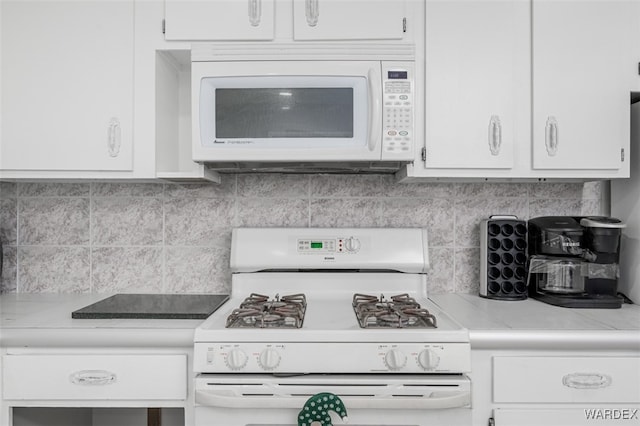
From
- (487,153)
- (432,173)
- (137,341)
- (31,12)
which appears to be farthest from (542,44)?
(31,12)

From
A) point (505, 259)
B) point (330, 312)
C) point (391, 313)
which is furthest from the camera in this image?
point (505, 259)

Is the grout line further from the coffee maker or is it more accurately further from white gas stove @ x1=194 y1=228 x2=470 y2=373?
the coffee maker

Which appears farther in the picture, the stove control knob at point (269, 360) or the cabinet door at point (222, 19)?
the cabinet door at point (222, 19)

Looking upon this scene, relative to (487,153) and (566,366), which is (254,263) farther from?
(566,366)

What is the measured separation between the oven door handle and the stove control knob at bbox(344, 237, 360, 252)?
2.22 feet

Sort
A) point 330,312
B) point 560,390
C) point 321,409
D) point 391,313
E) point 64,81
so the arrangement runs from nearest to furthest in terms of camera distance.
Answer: point 321,409, point 560,390, point 391,313, point 330,312, point 64,81

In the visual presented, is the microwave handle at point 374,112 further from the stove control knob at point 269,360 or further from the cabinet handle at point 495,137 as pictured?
the stove control knob at point 269,360

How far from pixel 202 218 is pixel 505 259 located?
1.33 m

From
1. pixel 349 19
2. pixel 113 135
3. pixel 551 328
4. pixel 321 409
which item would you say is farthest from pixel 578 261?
pixel 113 135

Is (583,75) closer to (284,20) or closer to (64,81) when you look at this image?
(284,20)

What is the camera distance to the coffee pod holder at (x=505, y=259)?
1.76 m

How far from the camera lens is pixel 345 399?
122 centimetres

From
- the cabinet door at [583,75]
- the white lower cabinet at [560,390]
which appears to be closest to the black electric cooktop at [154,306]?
the white lower cabinet at [560,390]

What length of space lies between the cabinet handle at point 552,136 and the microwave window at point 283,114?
744 millimetres
